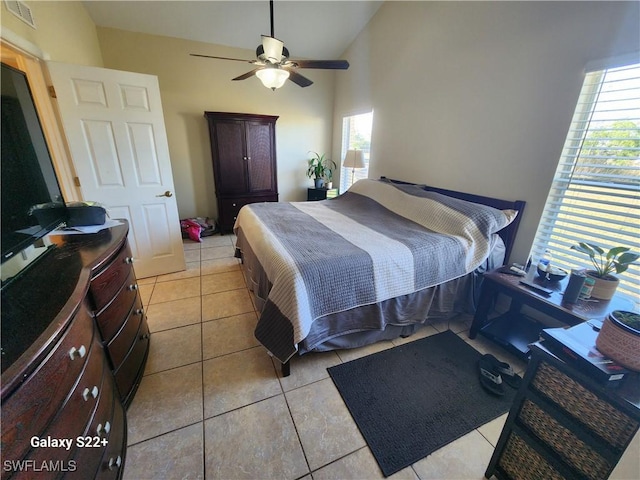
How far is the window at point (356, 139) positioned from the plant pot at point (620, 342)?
3.32 meters

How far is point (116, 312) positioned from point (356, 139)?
3935 mm

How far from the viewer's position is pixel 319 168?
4.79 meters

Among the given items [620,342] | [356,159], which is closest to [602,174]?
[620,342]

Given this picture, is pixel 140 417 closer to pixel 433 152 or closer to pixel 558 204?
pixel 558 204

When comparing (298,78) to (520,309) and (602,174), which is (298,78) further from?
(520,309)

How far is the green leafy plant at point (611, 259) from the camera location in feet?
4.71

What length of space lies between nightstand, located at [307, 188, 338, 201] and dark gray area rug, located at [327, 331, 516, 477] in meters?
3.06

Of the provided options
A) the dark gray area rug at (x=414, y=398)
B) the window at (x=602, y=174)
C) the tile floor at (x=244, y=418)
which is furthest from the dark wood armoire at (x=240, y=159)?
the window at (x=602, y=174)

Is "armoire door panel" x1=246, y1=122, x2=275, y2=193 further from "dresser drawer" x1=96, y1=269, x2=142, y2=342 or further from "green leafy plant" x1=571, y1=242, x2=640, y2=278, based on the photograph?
"green leafy plant" x1=571, y1=242, x2=640, y2=278

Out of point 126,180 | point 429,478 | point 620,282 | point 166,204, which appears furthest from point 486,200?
point 126,180

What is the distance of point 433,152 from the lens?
9.36 ft

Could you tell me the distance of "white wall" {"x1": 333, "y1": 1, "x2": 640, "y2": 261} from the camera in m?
1.77

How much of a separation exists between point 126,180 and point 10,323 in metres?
2.22

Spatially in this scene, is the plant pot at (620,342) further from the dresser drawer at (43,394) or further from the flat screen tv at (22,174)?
the flat screen tv at (22,174)
